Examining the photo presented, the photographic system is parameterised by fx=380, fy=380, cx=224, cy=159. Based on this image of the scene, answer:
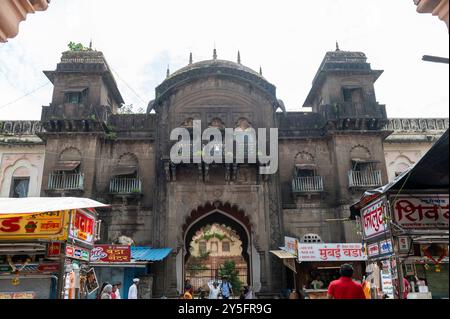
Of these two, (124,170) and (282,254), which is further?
(124,170)

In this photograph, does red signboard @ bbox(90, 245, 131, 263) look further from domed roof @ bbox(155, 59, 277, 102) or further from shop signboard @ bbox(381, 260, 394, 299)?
shop signboard @ bbox(381, 260, 394, 299)

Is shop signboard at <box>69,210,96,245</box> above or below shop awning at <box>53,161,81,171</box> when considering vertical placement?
below

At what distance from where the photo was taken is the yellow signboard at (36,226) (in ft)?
21.4

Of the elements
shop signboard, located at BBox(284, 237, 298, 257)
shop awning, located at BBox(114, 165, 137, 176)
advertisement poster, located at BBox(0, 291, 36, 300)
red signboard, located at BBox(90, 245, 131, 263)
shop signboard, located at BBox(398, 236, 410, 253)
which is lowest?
advertisement poster, located at BBox(0, 291, 36, 300)

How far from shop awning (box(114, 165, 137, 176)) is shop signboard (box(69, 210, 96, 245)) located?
9.78 meters

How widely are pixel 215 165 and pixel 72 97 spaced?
8.00m

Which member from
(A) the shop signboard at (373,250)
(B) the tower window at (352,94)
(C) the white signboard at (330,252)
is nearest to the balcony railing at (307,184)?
(C) the white signboard at (330,252)

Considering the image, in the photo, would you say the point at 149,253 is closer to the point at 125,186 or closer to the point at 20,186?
the point at 125,186

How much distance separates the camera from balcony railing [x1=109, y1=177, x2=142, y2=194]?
17.3 metres

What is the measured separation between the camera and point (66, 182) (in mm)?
17047

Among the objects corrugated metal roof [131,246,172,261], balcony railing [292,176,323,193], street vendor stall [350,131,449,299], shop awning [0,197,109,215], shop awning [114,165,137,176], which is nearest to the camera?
street vendor stall [350,131,449,299]

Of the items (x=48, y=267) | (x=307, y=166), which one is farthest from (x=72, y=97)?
(x=48, y=267)

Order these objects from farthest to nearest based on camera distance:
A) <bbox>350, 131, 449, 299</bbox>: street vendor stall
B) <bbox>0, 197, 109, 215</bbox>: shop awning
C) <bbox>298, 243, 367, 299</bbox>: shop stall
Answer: <bbox>298, 243, 367, 299</bbox>: shop stall → <bbox>0, 197, 109, 215</bbox>: shop awning → <bbox>350, 131, 449, 299</bbox>: street vendor stall

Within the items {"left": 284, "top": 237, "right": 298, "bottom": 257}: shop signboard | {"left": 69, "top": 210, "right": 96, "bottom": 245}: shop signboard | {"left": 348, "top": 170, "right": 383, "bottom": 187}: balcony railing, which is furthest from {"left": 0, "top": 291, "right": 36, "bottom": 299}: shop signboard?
{"left": 348, "top": 170, "right": 383, "bottom": 187}: balcony railing
